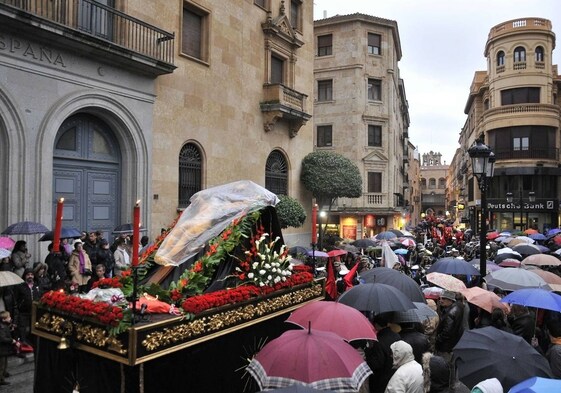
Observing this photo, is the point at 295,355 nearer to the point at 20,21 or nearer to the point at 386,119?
the point at 20,21

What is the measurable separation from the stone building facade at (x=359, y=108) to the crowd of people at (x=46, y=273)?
80.8 feet

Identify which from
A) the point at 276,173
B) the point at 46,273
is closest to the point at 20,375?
the point at 46,273

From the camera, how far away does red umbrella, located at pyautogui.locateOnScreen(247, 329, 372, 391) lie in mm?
4211

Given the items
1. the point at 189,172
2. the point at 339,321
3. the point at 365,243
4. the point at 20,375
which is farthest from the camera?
the point at 365,243

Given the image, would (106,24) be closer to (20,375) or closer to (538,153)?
(20,375)

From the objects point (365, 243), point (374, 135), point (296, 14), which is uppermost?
point (296, 14)

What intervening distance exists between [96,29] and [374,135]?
26324 mm

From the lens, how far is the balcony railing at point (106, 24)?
12258 mm

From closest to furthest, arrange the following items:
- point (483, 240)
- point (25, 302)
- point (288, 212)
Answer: point (25, 302), point (483, 240), point (288, 212)

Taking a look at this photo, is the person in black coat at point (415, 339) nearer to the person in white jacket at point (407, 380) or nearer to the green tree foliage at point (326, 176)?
the person in white jacket at point (407, 380)

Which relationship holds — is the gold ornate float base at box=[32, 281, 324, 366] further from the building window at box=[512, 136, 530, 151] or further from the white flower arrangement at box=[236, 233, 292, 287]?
the building window at box=[512, 136, 530, 151]

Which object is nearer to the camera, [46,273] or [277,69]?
[46,273]

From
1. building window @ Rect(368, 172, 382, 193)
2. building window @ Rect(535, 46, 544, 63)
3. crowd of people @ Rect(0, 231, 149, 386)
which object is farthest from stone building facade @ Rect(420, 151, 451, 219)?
crowd of people @ Rect(0, 231, 149, 386)

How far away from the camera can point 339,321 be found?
5781 mm
